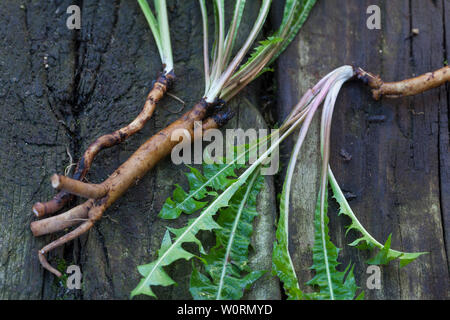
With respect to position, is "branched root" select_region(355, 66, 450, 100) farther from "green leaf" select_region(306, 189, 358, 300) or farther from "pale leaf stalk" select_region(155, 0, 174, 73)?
"pale leaf stalk" select_region(155, 0, 174, 73)

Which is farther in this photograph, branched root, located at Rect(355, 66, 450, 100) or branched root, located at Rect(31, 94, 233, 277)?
branched root, located at Rect(355, 66, 450, 100)

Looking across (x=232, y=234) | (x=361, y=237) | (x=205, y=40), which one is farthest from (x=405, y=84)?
(x=232, y=234)

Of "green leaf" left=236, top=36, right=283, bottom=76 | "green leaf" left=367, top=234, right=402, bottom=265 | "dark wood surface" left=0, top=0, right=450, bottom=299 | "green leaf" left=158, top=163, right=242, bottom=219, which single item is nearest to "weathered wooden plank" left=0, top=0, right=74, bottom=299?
"dark wood surface" left=0, top=0, right=450, bottom=299

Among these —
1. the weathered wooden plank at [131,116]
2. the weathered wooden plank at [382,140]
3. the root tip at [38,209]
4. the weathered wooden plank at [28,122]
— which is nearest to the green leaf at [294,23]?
the weathered wooden plank at [382,140]

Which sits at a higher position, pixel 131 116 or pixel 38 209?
pixel 131 116

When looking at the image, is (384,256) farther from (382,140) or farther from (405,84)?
(405,84)

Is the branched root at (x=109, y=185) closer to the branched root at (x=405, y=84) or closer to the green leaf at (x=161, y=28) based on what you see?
the green leaf at (x=161, y=28)

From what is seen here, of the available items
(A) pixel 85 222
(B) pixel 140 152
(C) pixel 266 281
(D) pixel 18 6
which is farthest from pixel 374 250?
(D) pixel 18 6
